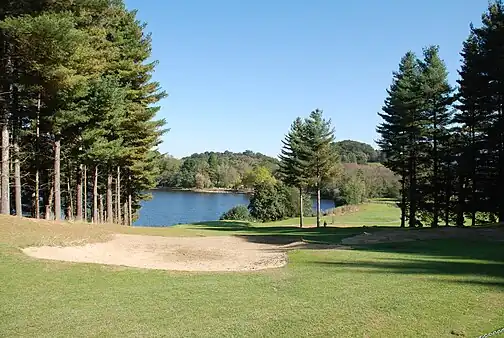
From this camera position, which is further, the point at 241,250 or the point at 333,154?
the point at 333,154

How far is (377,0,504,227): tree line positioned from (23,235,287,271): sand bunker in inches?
659

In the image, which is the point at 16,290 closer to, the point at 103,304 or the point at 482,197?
the point at 103,304

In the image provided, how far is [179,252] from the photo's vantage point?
1611cm

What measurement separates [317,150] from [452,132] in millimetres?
11374

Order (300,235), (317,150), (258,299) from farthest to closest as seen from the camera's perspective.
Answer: (317,150) → (300,235) → (258,299)

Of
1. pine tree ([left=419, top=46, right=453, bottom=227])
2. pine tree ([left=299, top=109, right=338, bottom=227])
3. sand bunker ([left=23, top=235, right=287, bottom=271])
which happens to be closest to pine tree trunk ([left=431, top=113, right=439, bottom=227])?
pine tree ([left=419, top=46, right=453, bottom=227])

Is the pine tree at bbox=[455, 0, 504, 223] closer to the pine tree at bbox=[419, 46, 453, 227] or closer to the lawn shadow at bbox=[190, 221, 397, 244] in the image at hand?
the pine tree at bbox=[419, 46, 453, 227]

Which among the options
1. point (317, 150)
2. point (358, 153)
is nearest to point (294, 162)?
point (317, 150)

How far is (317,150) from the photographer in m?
39.1

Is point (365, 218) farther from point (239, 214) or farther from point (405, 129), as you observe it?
point (405, 129)

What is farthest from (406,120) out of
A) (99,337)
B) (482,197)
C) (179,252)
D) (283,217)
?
(283,217)

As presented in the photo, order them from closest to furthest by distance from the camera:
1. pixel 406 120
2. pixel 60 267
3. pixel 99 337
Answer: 1. pixel 99 337
2. pixel 60 267
3. pixel 406 120

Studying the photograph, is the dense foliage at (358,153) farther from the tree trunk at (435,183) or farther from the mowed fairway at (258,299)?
the mowed fairway at (258,299)

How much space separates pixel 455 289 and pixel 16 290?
8.39 m
